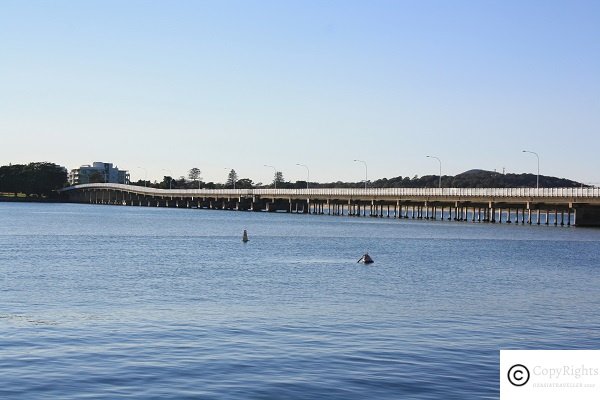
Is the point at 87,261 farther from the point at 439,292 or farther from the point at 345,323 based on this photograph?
the point at 345,323

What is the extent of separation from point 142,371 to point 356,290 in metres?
22.2

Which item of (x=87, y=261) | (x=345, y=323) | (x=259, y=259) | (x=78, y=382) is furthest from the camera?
(x=259, y=259)

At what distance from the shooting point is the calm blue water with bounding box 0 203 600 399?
22500 millimetres

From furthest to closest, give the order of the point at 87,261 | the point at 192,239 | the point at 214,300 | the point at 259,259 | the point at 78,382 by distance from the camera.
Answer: the point at 192,239 < the point at 259,259 < the point at 87,261 < the point at 214,300 < the point at 78,382

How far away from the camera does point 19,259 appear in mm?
62219

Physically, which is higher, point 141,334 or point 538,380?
point 538,380

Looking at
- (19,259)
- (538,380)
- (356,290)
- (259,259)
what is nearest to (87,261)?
(19,259)

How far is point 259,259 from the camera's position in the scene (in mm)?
67500

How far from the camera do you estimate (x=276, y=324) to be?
32188 millimetres

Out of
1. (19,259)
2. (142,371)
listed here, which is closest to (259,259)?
(19,259)

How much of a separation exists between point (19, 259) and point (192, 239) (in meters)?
36.7

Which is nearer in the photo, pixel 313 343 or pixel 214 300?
pixel 313 343

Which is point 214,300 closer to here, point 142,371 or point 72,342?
point 72,342

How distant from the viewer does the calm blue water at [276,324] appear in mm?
22500
